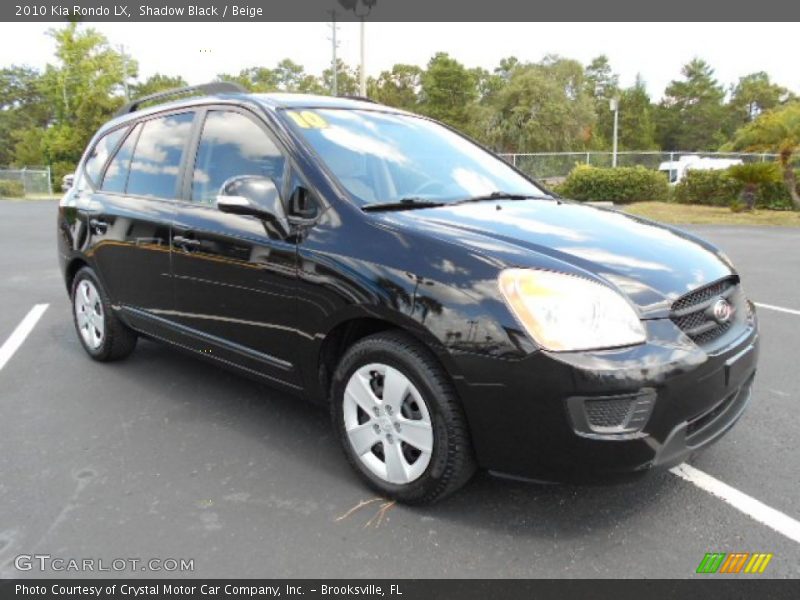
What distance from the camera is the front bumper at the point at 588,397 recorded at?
7.37ft

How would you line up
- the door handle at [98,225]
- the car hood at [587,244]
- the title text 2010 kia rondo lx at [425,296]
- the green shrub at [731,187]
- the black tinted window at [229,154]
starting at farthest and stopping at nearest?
1. the green shrub at [731,187]
2. the door handle at [98,225]
3. the black tinted window at [229,154]
4. the car hood at [587,244]
5. the title text 2010 kia rondo lx at [425,296]

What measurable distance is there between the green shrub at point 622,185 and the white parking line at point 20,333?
18.6 meters

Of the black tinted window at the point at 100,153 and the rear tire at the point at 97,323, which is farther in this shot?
the black tinted window at the point at 100,153

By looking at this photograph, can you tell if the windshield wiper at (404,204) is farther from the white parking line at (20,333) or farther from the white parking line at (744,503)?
the white parking line at (20,333)

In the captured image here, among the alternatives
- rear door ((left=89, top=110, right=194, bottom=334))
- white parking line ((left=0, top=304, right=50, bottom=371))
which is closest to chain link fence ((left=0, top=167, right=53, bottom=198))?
white parking line ((left=0, top=304, right=50, bottom=371))

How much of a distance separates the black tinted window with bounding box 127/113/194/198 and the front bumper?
2.37 m

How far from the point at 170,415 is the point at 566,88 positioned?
204 ft

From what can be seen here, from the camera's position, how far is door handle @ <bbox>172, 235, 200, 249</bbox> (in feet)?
11.5

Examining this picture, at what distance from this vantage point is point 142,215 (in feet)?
13.0
